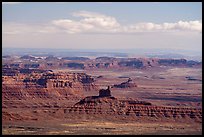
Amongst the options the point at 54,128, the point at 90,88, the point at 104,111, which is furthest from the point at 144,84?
the point at 54,128

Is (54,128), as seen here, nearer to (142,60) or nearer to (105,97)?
(105,97)

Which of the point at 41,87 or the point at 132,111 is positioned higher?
the point at 41,87

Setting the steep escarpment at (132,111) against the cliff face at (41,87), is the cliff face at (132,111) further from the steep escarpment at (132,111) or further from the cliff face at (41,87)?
the cliff face at (41,87)

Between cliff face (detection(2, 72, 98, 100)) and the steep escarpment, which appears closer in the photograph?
the steep escarpment

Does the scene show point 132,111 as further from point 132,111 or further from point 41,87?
point 41,87

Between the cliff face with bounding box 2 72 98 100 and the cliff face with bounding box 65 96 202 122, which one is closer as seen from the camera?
the cliff face with bounding box 65 96 202 122

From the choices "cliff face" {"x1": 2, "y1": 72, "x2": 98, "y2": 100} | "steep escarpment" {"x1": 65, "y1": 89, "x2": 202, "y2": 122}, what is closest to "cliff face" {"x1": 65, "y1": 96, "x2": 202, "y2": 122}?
"steep escarpment" {"x1": 65, "y1": 89, "x2": 202, "y2": 122}

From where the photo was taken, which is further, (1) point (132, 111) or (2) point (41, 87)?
(2) point (41, 87)

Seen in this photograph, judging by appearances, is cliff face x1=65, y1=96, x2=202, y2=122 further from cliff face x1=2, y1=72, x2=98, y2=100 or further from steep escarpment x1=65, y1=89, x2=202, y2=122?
cliff face x1=2, y1=72, x2=98, y2=100

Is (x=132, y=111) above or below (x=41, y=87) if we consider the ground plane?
below

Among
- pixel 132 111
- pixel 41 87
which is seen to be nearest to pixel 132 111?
pixel 132 111

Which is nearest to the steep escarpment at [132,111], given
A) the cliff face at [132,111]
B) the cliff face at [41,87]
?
the cliff face at [132,111]
